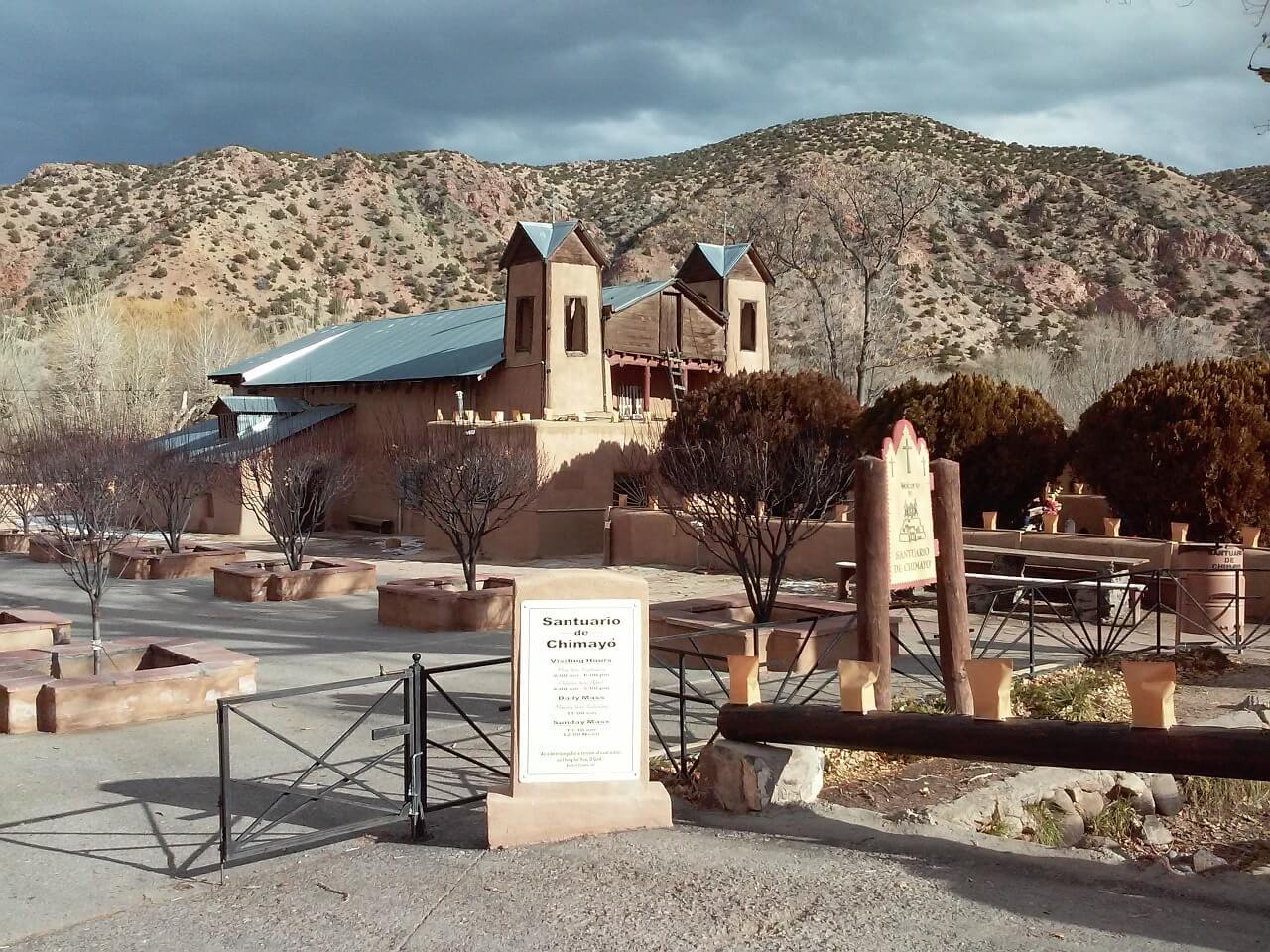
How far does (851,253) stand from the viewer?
40.7 metres

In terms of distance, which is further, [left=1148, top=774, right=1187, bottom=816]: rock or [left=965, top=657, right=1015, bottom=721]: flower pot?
[left=1148, top=774, right=1187, bottom=816]: rock

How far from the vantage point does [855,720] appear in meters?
6.78

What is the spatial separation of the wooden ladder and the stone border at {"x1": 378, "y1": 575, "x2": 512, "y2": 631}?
2228 centimetres

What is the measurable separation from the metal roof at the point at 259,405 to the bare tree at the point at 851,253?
18.5m

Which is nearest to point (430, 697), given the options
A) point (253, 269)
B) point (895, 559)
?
point (895, 559)

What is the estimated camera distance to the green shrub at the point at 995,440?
20.9 m

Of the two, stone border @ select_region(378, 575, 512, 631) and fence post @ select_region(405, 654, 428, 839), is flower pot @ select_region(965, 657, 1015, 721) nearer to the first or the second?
fence post @ select_region(405, 654, 428, 839)

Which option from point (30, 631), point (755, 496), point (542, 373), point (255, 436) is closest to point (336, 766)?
point (30, 631)

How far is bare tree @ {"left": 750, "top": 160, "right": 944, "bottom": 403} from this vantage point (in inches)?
1666

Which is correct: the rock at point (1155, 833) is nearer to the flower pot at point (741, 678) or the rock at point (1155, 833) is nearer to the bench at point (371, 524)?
the flower pot at point (741, 678)

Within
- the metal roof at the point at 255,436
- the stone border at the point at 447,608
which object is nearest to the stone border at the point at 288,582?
the stone border at the point at 447,608

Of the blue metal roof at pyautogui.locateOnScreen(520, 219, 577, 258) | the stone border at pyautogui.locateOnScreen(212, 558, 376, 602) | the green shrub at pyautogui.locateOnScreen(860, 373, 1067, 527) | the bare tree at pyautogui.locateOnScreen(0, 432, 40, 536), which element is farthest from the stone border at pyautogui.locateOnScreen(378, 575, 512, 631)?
the blue metal roof at pyautogui.locateOnScreen(520, 219, 577, 258)

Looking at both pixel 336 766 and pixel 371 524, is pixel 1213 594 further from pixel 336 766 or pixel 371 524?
pixel 371 524

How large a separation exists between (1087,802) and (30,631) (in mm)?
10745
